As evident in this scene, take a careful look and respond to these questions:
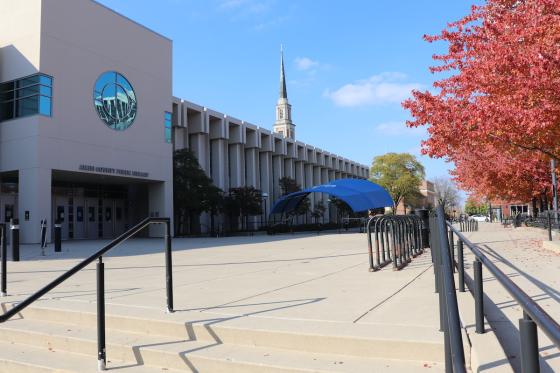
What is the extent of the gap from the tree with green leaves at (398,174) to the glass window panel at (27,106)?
6893 centimetres

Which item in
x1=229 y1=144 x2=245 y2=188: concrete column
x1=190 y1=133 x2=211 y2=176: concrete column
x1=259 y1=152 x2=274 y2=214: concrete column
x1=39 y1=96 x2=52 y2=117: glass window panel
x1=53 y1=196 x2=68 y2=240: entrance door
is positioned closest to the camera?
x1=39 y1=96 x2=52 y2=117: glass window panel

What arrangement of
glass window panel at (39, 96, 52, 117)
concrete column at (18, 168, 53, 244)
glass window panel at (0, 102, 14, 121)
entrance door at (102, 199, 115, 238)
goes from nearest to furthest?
concrete column at (18, 168, 53, 244)
glass window panel at (39, 96, 52, 117)
glass window panel at (0, 102, 14, 121)
entrance door at (102, 199, 115, 238)

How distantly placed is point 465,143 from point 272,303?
29.1 ft

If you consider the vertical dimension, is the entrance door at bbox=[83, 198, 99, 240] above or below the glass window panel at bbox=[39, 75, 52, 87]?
below

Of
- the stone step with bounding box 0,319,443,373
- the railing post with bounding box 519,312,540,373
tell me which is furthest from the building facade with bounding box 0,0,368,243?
the railing post with bounding box 519,312,540,373

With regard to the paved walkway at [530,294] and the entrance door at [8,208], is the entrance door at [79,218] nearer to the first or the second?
the entrance door at [8,208]

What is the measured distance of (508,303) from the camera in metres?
5.87

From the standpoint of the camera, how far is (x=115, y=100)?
1190 inches

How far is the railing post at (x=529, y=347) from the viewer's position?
1716mm

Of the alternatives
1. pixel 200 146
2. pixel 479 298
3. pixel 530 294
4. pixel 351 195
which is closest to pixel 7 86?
pixel 200 146

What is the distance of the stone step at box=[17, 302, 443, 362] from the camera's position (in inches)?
163

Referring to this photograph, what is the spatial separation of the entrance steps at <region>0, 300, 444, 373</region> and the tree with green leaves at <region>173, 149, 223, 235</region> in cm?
2987

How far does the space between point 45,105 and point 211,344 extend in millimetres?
24853

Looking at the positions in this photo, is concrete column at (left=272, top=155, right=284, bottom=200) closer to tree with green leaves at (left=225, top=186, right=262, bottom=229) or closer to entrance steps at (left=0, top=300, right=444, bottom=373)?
tree with green leaves at (left=225, top=186, right=262, bottom=229)
